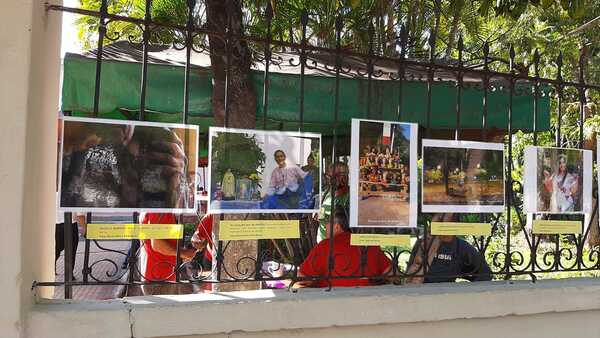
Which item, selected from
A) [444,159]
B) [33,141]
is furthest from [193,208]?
[444,159]

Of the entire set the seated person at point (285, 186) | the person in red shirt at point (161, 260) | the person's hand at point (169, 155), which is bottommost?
the person in red shirt at point (161, 260)

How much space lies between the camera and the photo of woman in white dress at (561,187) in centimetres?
311

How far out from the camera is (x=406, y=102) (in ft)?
12.2

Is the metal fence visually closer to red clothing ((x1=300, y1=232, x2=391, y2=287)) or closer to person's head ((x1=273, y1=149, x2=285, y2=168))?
red clothing ((x1=300, y1=232, x2=391, y2=287))

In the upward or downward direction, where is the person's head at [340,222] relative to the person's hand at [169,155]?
downward

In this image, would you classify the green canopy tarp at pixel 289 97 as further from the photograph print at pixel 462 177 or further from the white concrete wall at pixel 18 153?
the white concrete wall at pixel 18 153

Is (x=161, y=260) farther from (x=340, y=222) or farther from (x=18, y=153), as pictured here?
(x=18, y=153)

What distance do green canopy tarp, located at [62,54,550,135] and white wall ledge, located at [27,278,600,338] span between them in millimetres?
1254

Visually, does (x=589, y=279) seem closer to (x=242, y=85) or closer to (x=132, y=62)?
(x=242, y=85)
